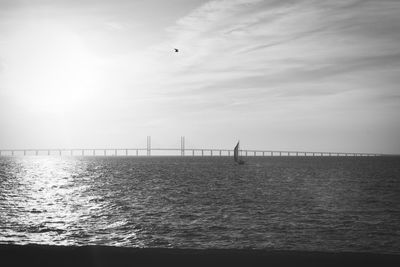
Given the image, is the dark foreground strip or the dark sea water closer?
the dark foreground strip

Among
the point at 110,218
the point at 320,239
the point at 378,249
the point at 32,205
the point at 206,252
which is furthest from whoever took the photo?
the point at 32,205

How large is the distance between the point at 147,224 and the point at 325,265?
28.9 meters

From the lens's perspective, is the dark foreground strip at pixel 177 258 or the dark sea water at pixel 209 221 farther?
the dark sea water at pixel 209 221

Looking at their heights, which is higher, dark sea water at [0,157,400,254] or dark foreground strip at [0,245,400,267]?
dark foreground strip at [0,245,400,267]

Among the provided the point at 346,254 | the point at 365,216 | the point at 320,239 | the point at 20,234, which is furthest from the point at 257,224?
the point at 346,254

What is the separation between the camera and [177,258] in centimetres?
818

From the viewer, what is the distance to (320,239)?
2933 centimetres

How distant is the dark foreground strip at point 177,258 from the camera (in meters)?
7.95

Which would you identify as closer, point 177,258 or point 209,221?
point 177,258

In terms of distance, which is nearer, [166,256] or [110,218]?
[166,256]

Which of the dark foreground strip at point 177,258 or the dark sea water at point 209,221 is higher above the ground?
the dark foreground strip at point 177,258

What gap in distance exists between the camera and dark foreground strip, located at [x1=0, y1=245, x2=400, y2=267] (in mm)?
7953

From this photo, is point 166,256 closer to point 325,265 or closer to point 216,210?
point 325,265

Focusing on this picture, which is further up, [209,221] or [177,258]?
[177,258]
